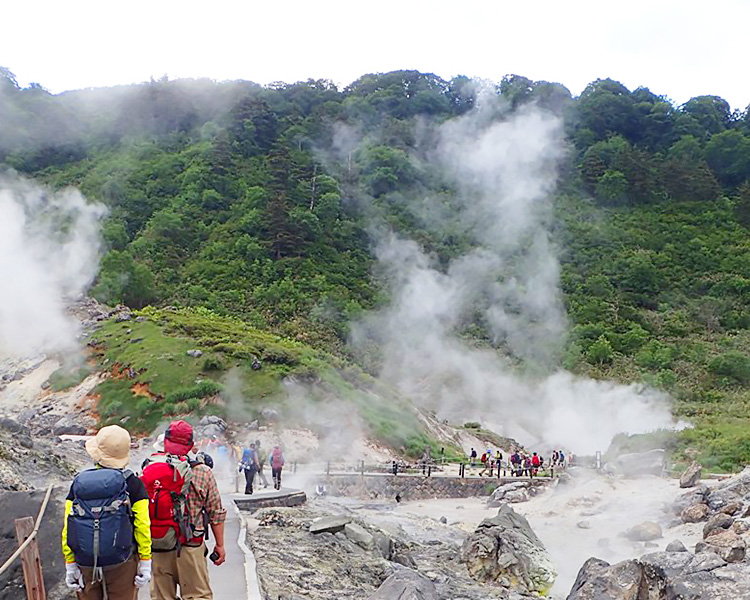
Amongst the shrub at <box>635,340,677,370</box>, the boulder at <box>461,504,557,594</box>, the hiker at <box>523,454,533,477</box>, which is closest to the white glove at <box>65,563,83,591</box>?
the boulder at <box>461,504,557,594</box>

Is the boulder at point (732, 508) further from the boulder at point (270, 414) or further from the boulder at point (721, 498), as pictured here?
the boulder at point (270, 414)

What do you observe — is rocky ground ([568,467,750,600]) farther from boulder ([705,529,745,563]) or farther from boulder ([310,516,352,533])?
boulder ([310,516,352,533])

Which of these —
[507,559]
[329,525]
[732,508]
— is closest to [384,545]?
[329,525]

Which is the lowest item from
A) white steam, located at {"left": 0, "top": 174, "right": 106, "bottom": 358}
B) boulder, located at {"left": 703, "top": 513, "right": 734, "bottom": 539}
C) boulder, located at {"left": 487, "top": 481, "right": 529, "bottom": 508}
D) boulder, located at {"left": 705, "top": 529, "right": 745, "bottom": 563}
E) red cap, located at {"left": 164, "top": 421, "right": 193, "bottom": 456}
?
boulder, located at {"left": 487, "top": 481, "right": 529, "bottom": 508}

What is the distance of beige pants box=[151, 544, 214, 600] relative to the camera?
181 inches

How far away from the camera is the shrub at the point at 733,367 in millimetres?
38125

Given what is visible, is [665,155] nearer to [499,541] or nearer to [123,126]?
[123,126]

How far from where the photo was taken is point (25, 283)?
36.4 m

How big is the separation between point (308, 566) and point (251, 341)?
75.9 ft

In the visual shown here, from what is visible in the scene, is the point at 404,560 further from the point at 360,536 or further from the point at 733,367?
the point at 733,367

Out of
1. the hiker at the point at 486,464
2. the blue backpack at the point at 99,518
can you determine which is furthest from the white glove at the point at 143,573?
the hiker at the point at 486,464

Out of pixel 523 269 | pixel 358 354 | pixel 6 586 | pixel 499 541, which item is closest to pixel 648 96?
pixel 523 269

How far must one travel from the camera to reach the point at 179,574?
461 cm

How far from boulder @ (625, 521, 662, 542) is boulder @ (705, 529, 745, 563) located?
1.61m
